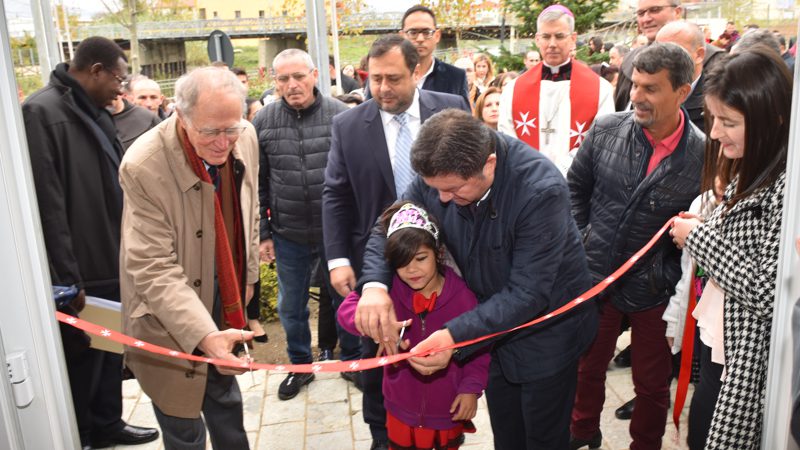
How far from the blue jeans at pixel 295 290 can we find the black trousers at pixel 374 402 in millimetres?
993

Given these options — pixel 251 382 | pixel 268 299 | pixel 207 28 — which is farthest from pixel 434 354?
pixel 207 28

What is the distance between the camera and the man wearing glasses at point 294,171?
15.0ft

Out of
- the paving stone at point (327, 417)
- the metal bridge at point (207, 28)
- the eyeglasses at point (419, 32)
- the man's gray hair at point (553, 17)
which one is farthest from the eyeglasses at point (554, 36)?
the metal bridge at point (207, 28)

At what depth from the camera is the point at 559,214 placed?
2.57 metres

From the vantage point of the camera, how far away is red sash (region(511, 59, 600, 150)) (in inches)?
178

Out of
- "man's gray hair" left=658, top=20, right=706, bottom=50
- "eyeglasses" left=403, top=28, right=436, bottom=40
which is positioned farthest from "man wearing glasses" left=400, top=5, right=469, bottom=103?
"man's gray hair" left=658, top=20, right=706, bottom=50

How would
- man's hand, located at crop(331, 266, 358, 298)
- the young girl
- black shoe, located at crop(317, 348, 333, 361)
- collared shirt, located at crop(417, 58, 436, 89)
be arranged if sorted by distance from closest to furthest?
the young girl, man's hand, located at crop(331, 266, 358, 298), collared shirt, located at crop(417, 58, 436, 89), black shoe, located at crop(317, 348, 333, 361)

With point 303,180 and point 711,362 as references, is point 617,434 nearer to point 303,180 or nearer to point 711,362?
point 711,362

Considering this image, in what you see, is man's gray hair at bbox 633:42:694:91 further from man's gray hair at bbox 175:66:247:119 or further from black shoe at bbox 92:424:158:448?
black shoe at bbox 92:424:158:448

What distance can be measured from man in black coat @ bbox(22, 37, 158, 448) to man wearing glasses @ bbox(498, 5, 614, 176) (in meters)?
2.64

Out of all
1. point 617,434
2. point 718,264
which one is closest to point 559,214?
point 718,264

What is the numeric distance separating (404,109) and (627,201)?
1309mm

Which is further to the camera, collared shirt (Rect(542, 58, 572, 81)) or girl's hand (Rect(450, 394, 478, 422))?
collared shirt (Rect(542, 58, 572, 81))

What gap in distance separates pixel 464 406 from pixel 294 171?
2.29 metres
